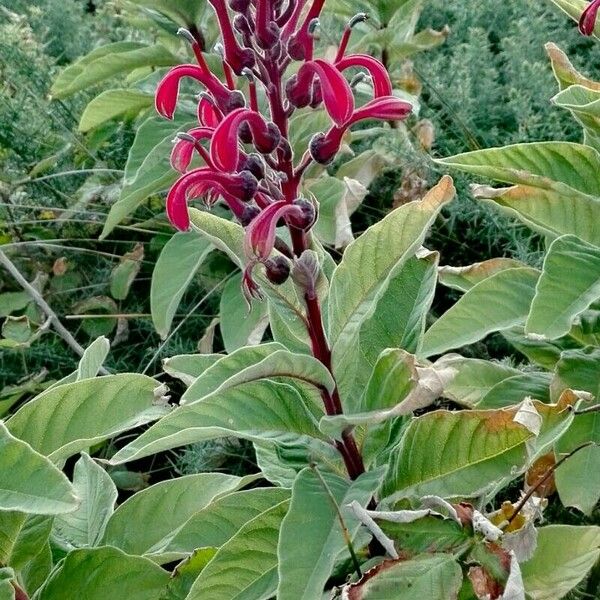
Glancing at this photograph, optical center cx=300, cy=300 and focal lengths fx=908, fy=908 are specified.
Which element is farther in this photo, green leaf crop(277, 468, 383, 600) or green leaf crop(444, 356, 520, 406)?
green leaf crop(444, 356, 520, 406)

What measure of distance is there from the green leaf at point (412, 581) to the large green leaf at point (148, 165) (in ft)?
3.13

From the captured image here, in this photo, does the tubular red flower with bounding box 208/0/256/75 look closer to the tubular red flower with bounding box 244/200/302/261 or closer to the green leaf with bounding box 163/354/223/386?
the tubular red flower with bounding box 244/200/302/261

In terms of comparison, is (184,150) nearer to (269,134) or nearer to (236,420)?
(269,134)

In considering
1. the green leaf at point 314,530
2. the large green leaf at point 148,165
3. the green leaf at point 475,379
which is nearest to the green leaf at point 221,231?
the green leaf at point 314,530

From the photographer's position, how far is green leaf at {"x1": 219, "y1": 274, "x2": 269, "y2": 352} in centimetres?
173

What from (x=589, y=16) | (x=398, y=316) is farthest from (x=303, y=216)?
(x=589, y=16)

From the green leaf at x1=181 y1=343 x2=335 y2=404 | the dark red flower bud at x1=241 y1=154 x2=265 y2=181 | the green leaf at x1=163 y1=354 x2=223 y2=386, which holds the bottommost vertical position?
the green leaf at x1=163 y1=354 x2=223 y2=386

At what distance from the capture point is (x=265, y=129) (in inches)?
32.6

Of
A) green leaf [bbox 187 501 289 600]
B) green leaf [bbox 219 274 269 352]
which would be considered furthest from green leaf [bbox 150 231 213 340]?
green leaf [bbox 187 501 289 600]

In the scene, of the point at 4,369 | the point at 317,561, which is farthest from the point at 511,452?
the point at 4,369

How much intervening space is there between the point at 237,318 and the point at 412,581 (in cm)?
94

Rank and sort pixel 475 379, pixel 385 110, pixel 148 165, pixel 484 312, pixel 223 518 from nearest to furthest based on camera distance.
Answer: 1. pixel 385 110
2. pixel 223 518
3. pixel 484 312
4. pixel 475 379
5. pixel 148 165

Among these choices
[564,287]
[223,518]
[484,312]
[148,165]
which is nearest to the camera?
[223,518]

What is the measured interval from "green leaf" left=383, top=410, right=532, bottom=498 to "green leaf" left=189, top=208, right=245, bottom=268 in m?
0.26
